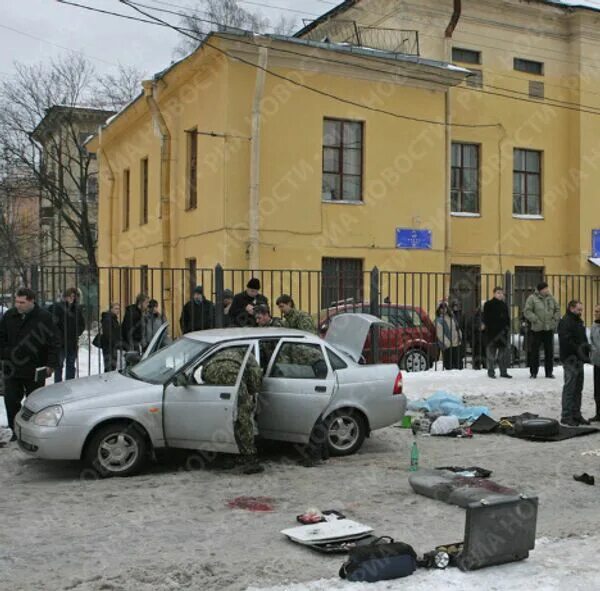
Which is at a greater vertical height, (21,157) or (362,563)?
(21,157)

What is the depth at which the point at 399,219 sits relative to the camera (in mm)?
22656

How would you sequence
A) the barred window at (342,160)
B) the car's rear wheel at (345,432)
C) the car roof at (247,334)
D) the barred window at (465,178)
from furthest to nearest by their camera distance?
the barred window at (465,178) < the barred window at (342,160) < the car's rear wheel at (345,432) < the car roof at (247,334)

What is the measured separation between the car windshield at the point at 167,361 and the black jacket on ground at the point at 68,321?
3.77 m

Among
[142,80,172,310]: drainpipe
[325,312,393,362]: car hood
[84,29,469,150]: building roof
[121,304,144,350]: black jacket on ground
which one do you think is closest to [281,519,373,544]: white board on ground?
[325,312,393,362]: car hood

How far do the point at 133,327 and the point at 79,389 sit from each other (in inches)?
224

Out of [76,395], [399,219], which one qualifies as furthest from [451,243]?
[76,395]

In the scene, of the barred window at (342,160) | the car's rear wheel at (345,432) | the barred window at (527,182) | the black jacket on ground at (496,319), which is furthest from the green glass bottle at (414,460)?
the barred window at (527,182)

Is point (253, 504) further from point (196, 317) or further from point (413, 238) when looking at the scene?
point (413, 238)

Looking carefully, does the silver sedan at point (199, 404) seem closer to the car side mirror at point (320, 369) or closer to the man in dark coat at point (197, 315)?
the car side mirror at point (320, 369)

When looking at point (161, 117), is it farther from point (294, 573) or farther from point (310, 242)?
point (294, 573)

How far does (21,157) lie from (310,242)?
75.8 ft

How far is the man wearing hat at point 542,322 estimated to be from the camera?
15.1m

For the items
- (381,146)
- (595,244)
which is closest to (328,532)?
(381,146)

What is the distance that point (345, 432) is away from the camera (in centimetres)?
923
